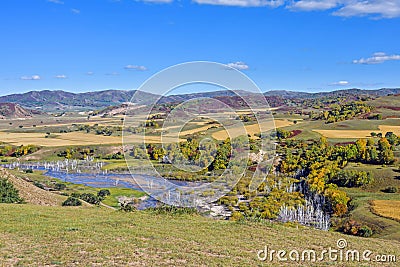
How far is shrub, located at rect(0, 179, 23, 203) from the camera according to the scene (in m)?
30.0

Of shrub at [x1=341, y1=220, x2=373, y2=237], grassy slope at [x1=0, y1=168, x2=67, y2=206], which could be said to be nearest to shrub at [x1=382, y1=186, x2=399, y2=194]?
shrub at [x1=341, y1=220, x2=373, y2=237]

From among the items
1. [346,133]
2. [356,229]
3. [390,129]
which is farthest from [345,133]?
[356,229]

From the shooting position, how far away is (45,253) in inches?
573

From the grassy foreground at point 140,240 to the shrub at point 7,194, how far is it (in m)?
5.50

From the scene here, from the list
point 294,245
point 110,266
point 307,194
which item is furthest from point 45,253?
point 307,194

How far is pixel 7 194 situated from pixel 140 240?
18.1 meters

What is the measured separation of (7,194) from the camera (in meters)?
30.5

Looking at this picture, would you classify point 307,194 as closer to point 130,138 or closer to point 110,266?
point 130,138

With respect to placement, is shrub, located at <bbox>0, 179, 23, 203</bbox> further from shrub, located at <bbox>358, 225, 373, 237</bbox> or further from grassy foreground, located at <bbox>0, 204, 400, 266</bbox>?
shrub, located at <bbox>358, 225, 373, 237</bbox>

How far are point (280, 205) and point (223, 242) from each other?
124 feet

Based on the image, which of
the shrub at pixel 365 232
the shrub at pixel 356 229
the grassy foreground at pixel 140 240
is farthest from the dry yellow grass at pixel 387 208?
the grassy foreground at pixel 140 240

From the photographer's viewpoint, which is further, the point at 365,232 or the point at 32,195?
the point at 365,232

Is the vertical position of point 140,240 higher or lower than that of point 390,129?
lower

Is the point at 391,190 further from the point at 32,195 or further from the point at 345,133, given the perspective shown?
the point at 32,195
